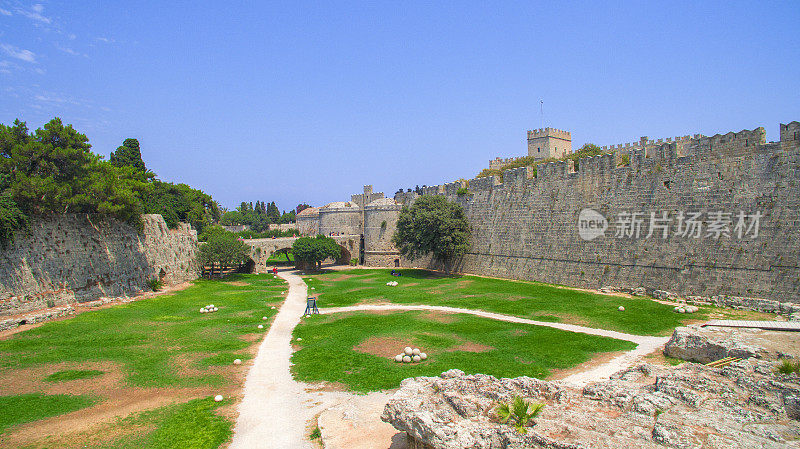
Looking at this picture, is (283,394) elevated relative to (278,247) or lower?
lower

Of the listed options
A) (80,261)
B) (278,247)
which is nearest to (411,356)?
(80,261)

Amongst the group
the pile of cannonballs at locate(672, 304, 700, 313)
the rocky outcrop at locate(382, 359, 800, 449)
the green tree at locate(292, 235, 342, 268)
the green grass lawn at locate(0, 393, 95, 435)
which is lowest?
the green grass lawn at locate(0, 393, 95, 435)

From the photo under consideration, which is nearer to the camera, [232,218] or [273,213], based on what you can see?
[232,218]

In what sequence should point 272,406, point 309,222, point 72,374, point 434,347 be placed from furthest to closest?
1. point 309,222
2. point 434,347
3. point 72,374
4. point 272,406

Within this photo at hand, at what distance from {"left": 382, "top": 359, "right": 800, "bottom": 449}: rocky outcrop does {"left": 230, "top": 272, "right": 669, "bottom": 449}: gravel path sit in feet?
4.03

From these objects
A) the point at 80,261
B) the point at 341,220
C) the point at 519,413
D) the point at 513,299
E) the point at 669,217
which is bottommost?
the point at 513,299

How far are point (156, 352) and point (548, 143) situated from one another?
2002 inches

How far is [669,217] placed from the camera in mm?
19844

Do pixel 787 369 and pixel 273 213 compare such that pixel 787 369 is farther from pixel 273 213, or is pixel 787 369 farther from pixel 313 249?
pixel 273 213

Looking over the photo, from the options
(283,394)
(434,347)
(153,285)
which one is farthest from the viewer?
(153,285)

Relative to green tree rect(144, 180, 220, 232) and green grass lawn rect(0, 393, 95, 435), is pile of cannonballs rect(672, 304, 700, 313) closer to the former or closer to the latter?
green grass lawn rect(0, 393, 95, 435)

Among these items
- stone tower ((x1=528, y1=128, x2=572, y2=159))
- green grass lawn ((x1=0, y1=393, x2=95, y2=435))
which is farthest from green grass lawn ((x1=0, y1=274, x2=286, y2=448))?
stone tower ((x1=528, y1=128, x2=572, y2=159))

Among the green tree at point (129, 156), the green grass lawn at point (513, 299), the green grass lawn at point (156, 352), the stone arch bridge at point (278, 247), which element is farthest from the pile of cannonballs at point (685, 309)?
the green tree at point (129, 156)

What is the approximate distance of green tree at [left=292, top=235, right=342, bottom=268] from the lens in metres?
38.4
